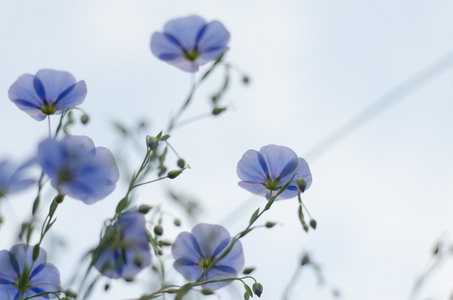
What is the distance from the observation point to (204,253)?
3.52 feet

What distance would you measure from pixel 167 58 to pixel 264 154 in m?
0.28

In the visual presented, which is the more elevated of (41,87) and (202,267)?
(41,87)

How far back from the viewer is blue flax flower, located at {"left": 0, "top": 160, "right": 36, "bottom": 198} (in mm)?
768

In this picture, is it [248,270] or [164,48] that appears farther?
[164,48]

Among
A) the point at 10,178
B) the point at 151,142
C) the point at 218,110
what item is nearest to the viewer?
the point at 10,178

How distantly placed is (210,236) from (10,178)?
359 mm

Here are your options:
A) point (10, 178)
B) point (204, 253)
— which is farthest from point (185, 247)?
point (10, 178)

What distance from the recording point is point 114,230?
820 millimetres

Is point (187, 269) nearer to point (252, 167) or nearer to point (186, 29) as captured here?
point (252, 167)

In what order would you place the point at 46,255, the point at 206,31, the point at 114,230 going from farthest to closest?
the point at 206,31 → the point at 46,255 → the point at 114,230

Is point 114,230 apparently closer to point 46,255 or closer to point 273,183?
point 46,255

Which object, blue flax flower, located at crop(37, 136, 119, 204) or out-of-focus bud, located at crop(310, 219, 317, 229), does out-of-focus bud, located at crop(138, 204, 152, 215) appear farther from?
out-of-focus bud, located at crop(310, 219, 317, 229)

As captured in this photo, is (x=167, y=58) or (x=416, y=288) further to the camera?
(x=167, y=58)

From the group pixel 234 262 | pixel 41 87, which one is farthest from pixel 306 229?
pixel 41 87
